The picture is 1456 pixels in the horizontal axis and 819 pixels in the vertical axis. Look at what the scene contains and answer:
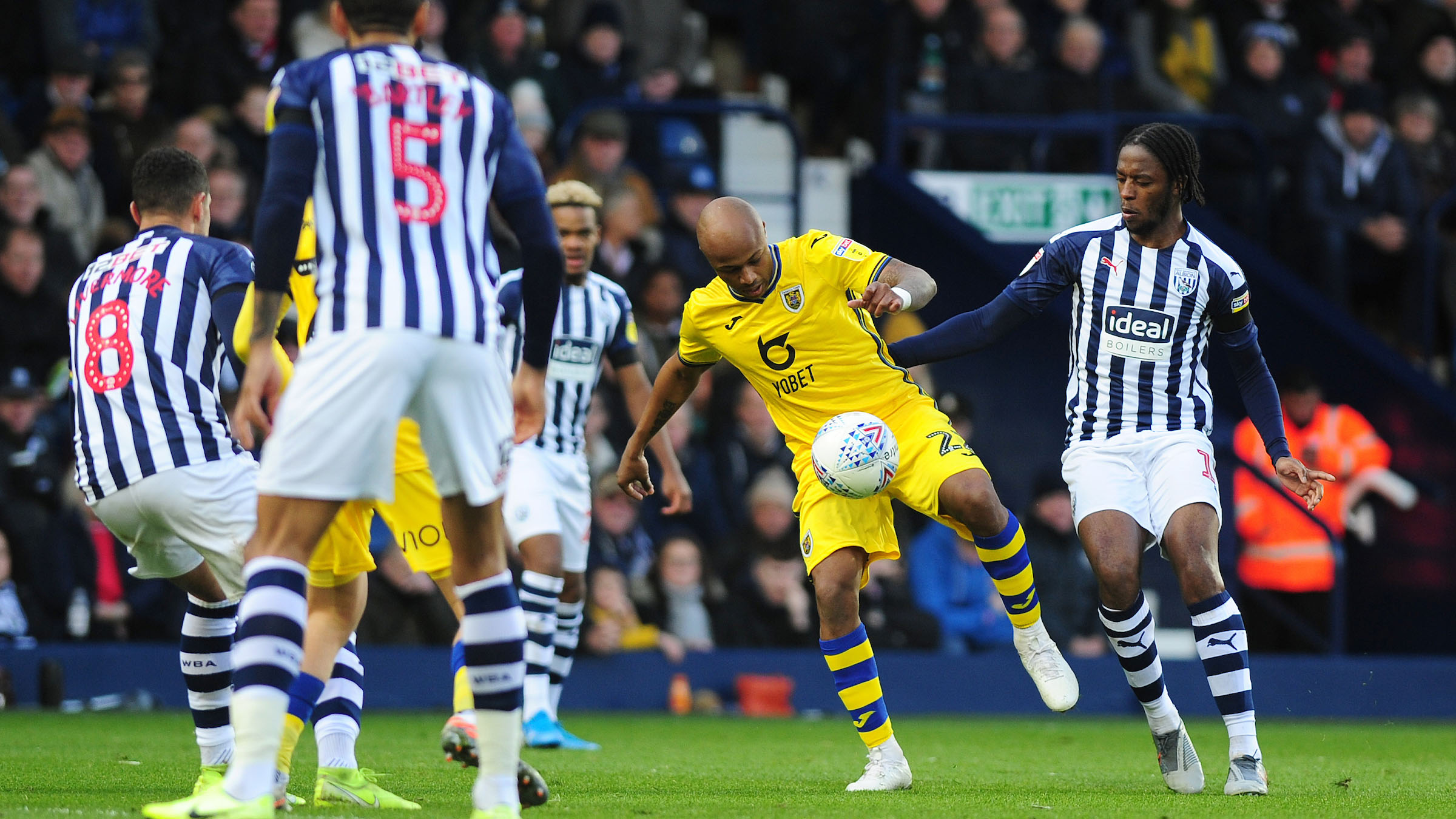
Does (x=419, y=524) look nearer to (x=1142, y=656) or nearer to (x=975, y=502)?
(x=975, y=502)

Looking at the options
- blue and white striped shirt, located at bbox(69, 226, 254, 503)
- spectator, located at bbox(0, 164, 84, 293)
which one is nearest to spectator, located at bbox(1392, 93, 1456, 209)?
spectator, located at bbox(0, 164, 84, 293)

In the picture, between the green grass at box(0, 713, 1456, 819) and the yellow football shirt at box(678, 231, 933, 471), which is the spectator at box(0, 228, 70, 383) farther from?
the yellow football shirt at box(678, 231, 933, 471)

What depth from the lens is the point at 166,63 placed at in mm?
12586

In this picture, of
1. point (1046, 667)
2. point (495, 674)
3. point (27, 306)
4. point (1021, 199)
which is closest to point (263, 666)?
point (495, 674)

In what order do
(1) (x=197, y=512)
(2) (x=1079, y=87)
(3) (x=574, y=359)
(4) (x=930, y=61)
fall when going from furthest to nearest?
1. (4) (x=930, y=61)
2. (2) (x=1079, y=87)
3. (3) (x=574, y=359)
4. (1) (x=197, y=512)

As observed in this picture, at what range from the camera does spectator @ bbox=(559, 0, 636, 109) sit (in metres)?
13.3

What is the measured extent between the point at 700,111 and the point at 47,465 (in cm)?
523

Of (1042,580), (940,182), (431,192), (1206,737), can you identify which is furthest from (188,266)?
(940,182)

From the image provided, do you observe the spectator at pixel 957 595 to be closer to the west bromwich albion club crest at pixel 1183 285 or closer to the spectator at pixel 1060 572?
the spectator at pixel 1060 572

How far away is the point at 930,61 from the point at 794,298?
780 centimetres

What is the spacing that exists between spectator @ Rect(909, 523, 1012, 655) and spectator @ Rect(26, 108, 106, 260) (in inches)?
240

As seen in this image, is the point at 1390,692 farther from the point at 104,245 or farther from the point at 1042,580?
the point at 104,245

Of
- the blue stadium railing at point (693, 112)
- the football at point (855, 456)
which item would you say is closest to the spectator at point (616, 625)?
the blue stadium railing at point (693, 112)

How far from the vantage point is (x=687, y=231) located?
12.8 m
